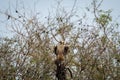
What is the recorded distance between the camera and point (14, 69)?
10.4 m

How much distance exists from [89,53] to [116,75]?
176cm

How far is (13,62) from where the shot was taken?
35.1 ft


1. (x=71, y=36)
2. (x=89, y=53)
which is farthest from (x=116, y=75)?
(x=71, y=36)

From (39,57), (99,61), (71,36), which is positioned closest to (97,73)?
(99,61)

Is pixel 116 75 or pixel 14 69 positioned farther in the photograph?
pixel 116 75

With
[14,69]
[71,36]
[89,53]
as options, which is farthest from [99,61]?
[14,69]

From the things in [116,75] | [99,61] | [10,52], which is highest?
[10,52]

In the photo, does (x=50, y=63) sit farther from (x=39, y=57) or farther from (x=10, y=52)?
(x=10, y=52)

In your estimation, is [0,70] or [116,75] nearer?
[0,70]

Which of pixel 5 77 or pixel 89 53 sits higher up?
pixel 89 53

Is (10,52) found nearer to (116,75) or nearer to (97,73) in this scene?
(97,73)

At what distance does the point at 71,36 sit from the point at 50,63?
5.20 ft

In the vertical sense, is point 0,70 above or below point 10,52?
below

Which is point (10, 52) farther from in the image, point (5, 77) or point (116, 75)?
point (116, 75)
